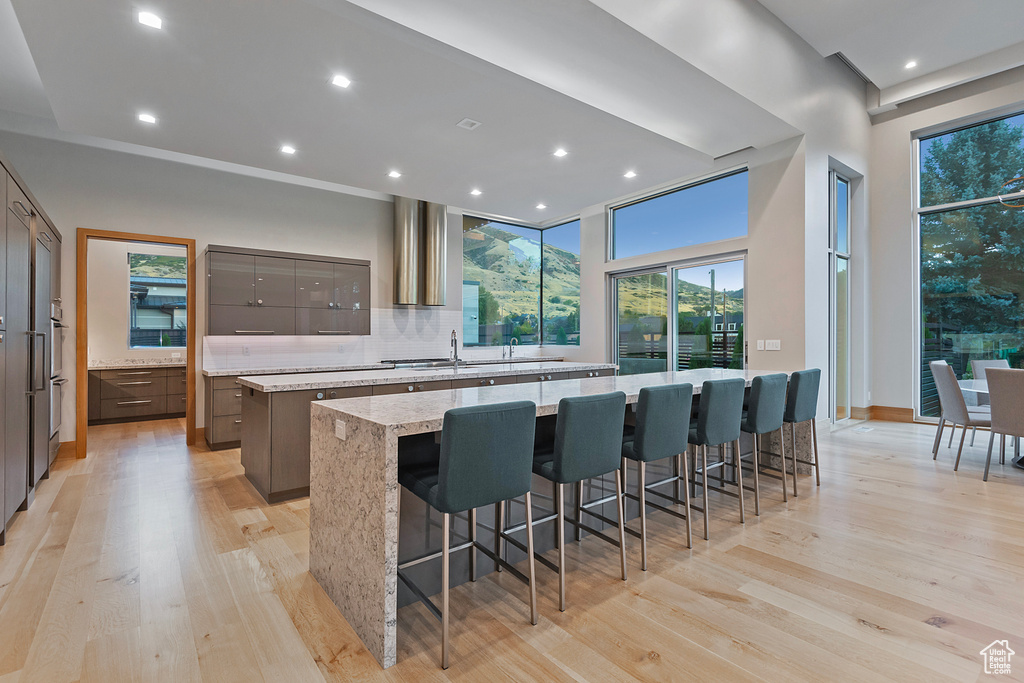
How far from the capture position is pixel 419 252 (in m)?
6.71

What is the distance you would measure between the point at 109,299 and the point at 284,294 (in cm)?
336

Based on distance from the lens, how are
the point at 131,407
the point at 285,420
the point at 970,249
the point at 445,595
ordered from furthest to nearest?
the point at 131,407
the point at 970,249
the point at 285,420
the point at 445,595

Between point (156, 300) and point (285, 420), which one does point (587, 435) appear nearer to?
point (285, 420)

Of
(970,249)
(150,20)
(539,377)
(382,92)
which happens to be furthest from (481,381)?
(970,249)

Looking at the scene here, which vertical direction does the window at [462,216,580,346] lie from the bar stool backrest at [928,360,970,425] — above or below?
above

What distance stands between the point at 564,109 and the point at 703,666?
3.62 meters

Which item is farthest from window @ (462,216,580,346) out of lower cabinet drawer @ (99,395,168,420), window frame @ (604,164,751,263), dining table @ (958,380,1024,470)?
dining table @ (958,380,1024,470)

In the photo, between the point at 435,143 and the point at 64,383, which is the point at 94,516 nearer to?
the point at 64,383

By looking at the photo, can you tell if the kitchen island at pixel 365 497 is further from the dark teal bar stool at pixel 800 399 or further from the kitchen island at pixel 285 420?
the dark teal bar stool at pixel 800 399

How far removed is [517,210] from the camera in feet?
21.9

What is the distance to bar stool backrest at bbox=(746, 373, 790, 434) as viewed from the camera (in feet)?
10.1

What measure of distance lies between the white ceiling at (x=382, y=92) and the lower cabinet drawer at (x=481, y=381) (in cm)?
214

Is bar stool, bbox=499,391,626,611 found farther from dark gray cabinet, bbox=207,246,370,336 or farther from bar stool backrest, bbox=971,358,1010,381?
bar stool backrest, bbox=971,358,1010,381

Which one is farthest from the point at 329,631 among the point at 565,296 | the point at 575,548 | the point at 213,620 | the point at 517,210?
the point at 565,296
